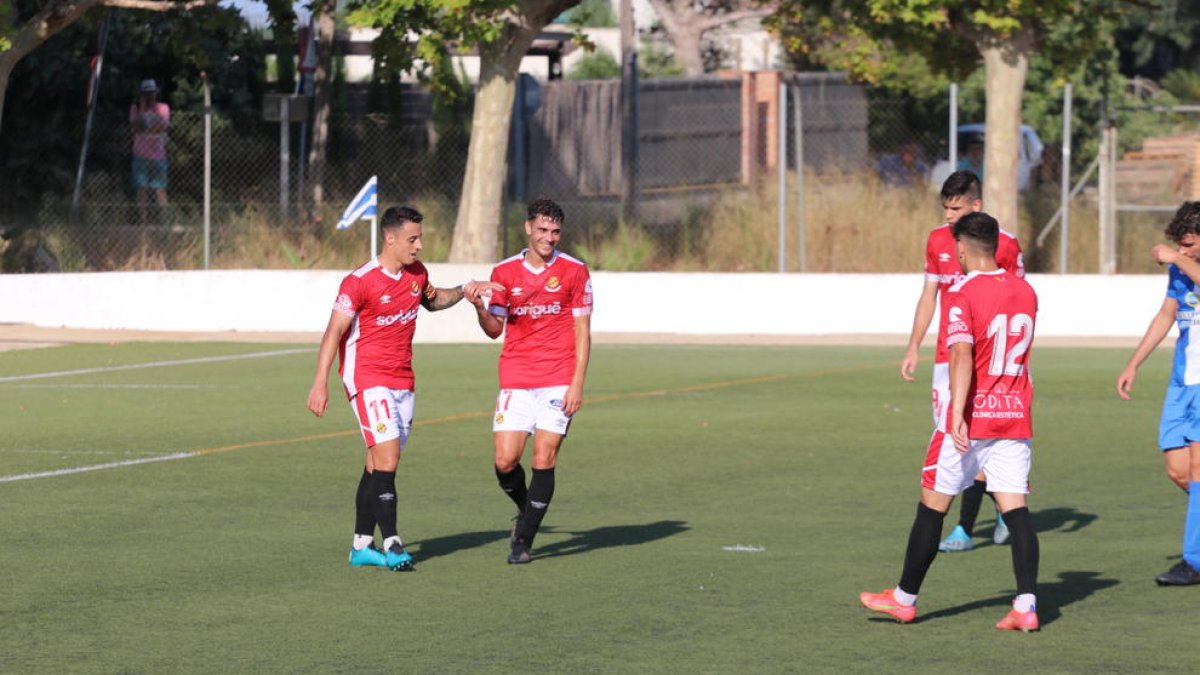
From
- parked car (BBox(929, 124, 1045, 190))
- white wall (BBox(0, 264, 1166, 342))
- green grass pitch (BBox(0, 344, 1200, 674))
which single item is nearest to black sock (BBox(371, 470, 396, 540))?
green grass pitch (BBox(0, 344, 1200, 674))

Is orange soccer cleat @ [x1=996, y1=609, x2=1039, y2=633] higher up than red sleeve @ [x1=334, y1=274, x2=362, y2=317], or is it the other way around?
red sleeve @ [x1=334, y1=274, x2=362, y2=317]

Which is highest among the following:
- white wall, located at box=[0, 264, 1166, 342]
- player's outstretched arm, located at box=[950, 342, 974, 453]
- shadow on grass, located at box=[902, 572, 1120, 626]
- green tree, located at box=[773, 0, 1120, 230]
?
green tree, located at box=[773, 0, 1120, 230]

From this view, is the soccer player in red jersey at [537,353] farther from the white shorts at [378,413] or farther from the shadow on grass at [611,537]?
the white shorts at [378,413]

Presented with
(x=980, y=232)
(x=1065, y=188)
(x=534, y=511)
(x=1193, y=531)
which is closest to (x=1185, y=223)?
(x=1193, y=531)

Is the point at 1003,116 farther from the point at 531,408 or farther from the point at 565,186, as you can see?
the point at 531,408

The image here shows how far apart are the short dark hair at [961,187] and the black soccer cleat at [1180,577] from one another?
217 cm

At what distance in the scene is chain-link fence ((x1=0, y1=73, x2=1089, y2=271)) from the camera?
29.8m

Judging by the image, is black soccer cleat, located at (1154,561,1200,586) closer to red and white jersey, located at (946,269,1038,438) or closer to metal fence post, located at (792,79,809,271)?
red and white jersey, located at (946,269,1038,438)

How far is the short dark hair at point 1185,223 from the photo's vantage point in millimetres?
10086

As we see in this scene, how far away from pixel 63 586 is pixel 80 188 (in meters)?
22.4

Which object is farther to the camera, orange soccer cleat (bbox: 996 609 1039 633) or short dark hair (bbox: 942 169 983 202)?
short dark hair (bbox: 942 169 983 202)

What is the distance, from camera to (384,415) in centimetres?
1066

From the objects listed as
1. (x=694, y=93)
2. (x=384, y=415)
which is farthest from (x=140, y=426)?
(x=694, y=93)

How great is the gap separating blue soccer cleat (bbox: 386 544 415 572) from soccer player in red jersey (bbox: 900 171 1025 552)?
2.60m
